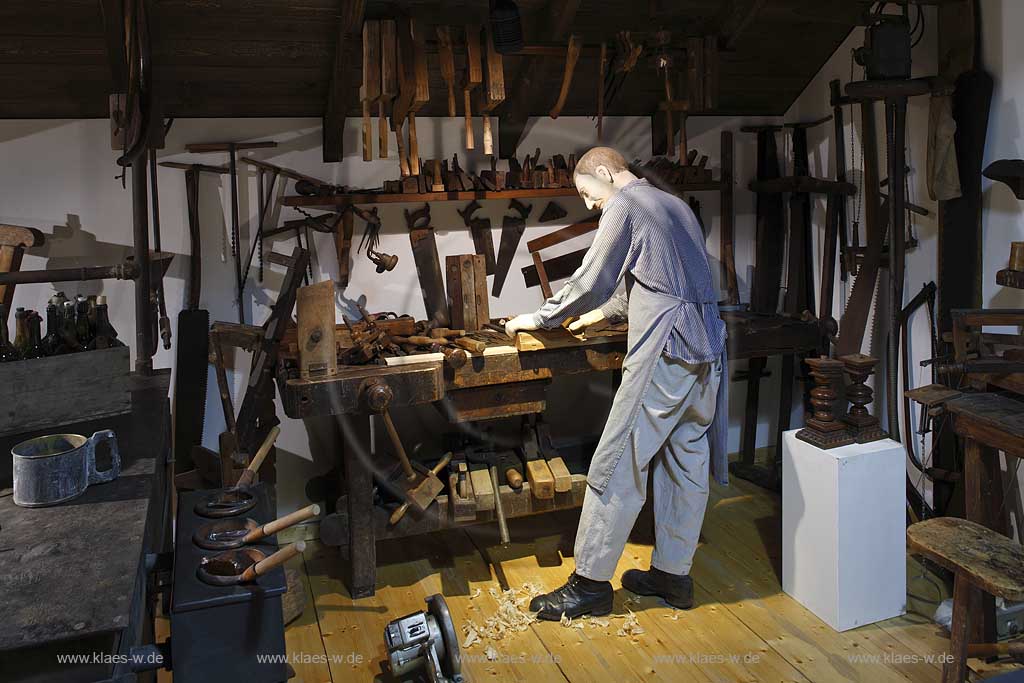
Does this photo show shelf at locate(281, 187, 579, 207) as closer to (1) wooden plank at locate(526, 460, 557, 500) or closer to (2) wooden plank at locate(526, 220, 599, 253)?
(2) wooden plank at locate(526, 220, 599, 253)

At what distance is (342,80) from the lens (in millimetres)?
3596

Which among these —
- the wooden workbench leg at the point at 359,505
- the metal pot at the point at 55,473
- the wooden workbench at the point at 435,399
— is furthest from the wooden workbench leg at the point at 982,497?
the metal pot at the point at 55,473

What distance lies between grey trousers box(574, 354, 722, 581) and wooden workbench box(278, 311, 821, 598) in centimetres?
46

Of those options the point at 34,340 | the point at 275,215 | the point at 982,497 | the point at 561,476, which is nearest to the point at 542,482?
the point at 561,476

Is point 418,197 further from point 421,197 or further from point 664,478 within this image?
point 664,478

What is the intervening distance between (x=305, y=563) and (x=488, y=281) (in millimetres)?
1638

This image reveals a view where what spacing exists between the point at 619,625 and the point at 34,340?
225 cm

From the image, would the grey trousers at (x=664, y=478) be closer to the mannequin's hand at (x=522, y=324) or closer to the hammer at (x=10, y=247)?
the mannequin's hand at (x=522, y=324)

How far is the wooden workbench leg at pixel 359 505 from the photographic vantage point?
3383 millimetres

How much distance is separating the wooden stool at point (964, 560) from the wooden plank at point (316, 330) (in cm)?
208

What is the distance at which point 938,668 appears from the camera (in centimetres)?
286

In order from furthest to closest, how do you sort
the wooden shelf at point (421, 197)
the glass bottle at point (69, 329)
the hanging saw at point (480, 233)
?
the hanging saw at point (480, 233) < the wooden shelf at point (421, 197) < the glass bottle at point (69, 329)

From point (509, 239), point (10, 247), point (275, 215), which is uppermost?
point (275, 215)

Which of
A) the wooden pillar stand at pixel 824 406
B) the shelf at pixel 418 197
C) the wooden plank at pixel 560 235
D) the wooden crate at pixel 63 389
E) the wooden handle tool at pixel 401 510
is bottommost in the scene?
the wooden handle tool at pixel 401 510
